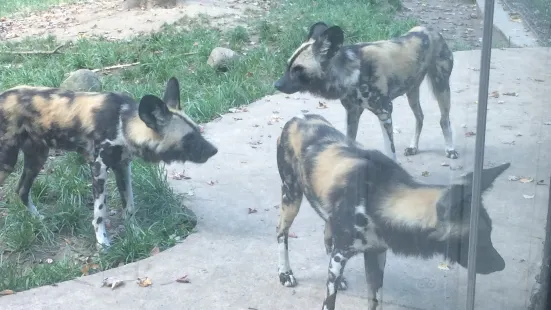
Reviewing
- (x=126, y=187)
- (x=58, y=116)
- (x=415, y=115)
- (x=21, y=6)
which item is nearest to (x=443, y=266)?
(x=415, y=115)

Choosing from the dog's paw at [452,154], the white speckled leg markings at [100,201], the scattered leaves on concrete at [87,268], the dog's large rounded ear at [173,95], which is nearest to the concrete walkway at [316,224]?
the dog's paw at [452,154]

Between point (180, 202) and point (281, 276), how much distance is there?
112 cm

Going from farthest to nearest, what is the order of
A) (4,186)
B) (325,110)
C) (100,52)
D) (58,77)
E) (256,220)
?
(100,52)
(58,77)
(4,186)
(256,220)
(325,110)

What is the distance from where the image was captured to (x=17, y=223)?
3773mm

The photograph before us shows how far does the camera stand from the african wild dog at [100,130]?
11.7ft

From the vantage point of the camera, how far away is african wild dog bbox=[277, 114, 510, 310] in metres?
2.17

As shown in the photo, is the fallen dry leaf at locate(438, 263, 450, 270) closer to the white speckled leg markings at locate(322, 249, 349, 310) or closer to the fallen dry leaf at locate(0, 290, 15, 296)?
the white speckled leg markings at locate(322, 249, 349, 310)

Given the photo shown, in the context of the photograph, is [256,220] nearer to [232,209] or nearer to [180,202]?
[232,209]

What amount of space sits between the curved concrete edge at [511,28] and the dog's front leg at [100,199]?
2.15 metres

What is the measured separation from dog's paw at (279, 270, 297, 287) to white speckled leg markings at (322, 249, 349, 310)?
32 centimetres

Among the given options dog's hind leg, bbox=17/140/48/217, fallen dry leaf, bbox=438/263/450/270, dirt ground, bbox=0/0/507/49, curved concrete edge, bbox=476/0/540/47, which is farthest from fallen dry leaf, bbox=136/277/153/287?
dirt ground, bbox=0/0/507/49

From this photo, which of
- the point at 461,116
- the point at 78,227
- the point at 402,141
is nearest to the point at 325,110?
the point at 402,141

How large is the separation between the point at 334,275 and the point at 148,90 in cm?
308

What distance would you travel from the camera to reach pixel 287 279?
3023 millimetres
